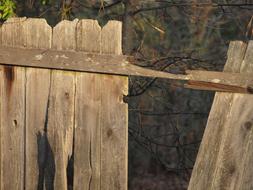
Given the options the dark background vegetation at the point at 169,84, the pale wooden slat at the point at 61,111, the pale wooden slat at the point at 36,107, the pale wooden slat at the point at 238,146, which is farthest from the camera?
the dark background vegetation at the point at 169,84

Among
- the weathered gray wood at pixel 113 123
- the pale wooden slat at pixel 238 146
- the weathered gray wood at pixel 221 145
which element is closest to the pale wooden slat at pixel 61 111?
the weathered gray wood at pixel 113 123

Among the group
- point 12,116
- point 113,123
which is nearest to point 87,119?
point 113,123

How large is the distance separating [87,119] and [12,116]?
24.7 inches

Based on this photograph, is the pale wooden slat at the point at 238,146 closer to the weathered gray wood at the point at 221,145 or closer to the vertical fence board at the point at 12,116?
the weathered gray wood at the point at 221,145

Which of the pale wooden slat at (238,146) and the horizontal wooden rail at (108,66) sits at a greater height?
the horizontal wooden rail at (108,66)

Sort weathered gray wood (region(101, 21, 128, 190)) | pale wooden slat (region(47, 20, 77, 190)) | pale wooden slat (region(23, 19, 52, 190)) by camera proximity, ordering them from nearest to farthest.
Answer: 1. weathered gray wood (region(101, 21, 128, 190))
2. pale wooden slat (region(47, 20, 77, 190))
3. pale wooden slat (region(23, 19, 52, 190))

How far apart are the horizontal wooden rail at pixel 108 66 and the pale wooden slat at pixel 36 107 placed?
8cm

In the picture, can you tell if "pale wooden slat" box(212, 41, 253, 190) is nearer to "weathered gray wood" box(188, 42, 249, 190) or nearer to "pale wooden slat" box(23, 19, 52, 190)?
"weathered gray wood" box(188, 42, 249, 190)

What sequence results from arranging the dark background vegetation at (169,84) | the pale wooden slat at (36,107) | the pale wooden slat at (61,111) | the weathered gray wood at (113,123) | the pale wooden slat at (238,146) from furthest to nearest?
the dark background vegetation at (169,84) → the pale wooden slat at (36,107) → the pale wooden slat at (61,111) → the weathered gray wood at (113,123) → the pale wooden slat at (238,146)

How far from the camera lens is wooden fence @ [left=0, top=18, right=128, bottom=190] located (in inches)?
157

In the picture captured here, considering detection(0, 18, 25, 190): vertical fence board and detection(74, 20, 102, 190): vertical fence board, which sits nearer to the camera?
detection(74, 20, 102, 190): vertical fence board

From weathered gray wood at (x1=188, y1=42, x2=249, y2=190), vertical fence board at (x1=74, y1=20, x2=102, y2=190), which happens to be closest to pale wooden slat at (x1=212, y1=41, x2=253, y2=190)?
weathered gray wood at (x1=188, y1=42, x2=249, y2=190)

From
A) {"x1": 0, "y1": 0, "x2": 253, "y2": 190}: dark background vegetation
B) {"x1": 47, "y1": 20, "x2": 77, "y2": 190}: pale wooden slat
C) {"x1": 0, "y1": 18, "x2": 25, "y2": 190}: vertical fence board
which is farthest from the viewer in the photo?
{"x1": 0, "y1": 0, "x2": 253, "y2": 190}: dark background vegetation

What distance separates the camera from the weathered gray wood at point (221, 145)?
3.62m
